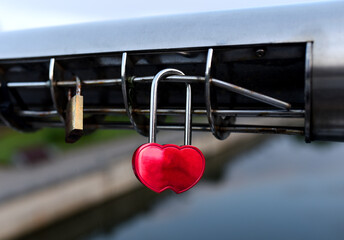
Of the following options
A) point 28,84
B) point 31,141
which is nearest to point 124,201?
point 31,141

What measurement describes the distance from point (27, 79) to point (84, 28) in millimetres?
191

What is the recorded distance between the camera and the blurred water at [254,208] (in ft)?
28.8

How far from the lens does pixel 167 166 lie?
0.54 meters

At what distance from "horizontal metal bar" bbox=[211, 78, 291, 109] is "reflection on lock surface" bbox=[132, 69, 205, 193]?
0.10 metres

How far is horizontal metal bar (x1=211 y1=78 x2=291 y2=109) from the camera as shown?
56 centimetres

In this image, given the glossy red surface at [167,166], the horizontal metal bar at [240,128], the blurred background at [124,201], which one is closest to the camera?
the glossy red surface at [167,166]

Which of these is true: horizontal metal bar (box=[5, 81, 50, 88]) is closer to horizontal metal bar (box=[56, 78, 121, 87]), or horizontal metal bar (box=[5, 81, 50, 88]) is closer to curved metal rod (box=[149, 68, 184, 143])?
horizontal metal bar (box=[56, 78, 121, 87])

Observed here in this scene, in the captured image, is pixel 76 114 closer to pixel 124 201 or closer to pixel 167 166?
pixel 167 166

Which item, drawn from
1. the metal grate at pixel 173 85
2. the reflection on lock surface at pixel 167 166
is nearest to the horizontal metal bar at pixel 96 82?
the metal grate at pixel 173 85

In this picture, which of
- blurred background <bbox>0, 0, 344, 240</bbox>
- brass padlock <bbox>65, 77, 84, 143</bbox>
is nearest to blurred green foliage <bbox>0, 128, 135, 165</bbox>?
blurred background <bbox>0, 0, 344, 240</bbox>

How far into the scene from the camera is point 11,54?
2.27ft

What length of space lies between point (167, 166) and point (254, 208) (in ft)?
33.3

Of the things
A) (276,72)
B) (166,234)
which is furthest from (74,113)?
(166,234)

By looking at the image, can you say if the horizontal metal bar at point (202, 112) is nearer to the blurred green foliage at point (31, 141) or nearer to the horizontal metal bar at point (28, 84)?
the horizontal metal bar at point (28, 84)
